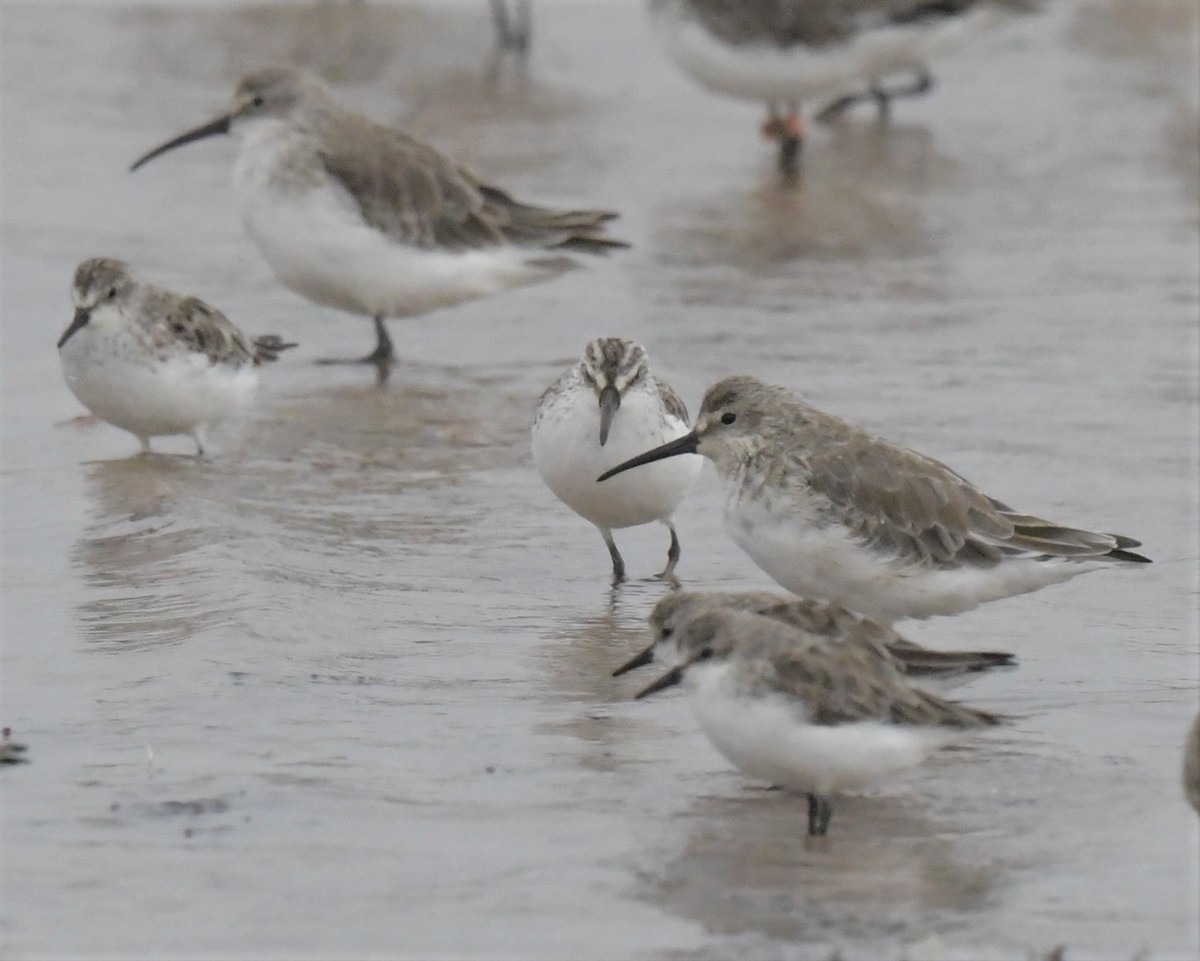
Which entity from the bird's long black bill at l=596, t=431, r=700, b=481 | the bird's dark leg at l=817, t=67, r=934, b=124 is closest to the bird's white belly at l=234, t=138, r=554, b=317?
the bird's long black bill at l=596, t=431, r=700, b=481

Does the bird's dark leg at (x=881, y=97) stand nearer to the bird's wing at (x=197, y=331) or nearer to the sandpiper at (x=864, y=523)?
the bird's wing at (x=197, y=331)

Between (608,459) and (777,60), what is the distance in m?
9.56

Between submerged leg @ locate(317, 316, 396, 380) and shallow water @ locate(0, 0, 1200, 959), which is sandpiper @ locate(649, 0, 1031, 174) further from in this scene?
submerged leg @ locate(317, 316, 396, 380)

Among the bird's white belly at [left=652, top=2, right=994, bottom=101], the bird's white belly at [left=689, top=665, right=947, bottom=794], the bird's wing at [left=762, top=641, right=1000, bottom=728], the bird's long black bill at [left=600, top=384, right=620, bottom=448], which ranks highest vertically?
the bird's white belly at [left=652, top=2, right=994, bottom=101]

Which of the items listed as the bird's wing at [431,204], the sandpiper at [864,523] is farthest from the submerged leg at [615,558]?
the bird's wing at [431,204]

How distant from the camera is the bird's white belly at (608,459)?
843 cm

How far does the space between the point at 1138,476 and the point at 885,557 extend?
2.94m

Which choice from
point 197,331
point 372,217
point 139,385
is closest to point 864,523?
point 139,385

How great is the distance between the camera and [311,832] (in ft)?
20.4

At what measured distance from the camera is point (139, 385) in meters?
10.2

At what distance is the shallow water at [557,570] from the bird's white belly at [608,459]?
395mm

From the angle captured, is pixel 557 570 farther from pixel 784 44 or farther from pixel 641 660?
pixel 784 44

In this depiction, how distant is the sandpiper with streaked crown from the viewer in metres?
6.57

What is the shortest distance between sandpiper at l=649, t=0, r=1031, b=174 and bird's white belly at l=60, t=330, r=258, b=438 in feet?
25.5
